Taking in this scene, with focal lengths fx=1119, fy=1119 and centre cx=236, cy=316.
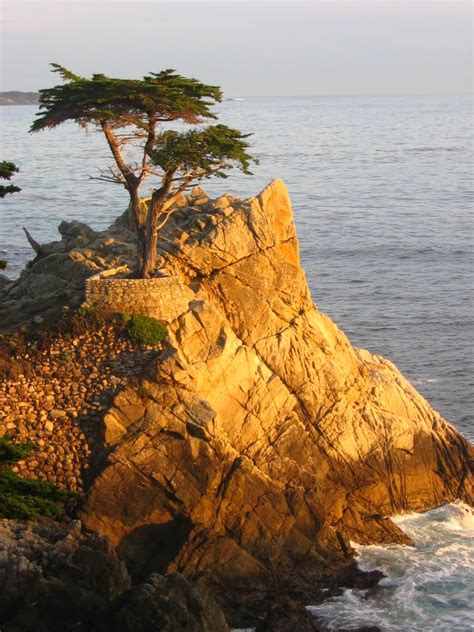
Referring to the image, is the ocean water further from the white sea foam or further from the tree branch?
the tree branch

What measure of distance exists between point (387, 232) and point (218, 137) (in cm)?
4102

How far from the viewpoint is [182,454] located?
26.6 meters

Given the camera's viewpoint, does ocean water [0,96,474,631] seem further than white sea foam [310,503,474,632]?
Yes

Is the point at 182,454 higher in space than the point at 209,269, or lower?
lower

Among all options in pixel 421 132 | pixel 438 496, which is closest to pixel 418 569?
pixel 438 496

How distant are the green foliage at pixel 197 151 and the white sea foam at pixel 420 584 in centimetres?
1064

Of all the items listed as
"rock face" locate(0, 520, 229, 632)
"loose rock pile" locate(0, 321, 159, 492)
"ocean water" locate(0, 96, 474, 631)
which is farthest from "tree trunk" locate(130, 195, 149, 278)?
"ocean water" locate(0, 96, 474, 631)

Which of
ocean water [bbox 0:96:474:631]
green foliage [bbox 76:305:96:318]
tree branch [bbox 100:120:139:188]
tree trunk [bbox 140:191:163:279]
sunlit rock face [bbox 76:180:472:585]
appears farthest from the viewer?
tree branch [bbox 100:120:139:188]

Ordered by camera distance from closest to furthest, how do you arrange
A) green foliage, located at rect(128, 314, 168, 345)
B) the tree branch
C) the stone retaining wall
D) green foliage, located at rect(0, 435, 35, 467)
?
green foliage, located at rect(0, 435, 35, 467)
green foliage, located at rect(128, 314, 168, 345)
the stone retaining wall
the tree branch

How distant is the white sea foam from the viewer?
25422 millimetres

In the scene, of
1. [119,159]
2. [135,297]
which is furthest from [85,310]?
[119,159]

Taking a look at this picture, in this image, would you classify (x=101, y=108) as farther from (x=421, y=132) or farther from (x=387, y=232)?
(x=421, y=132)

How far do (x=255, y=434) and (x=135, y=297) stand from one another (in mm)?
4715

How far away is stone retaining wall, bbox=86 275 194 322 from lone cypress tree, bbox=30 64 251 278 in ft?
2.99
